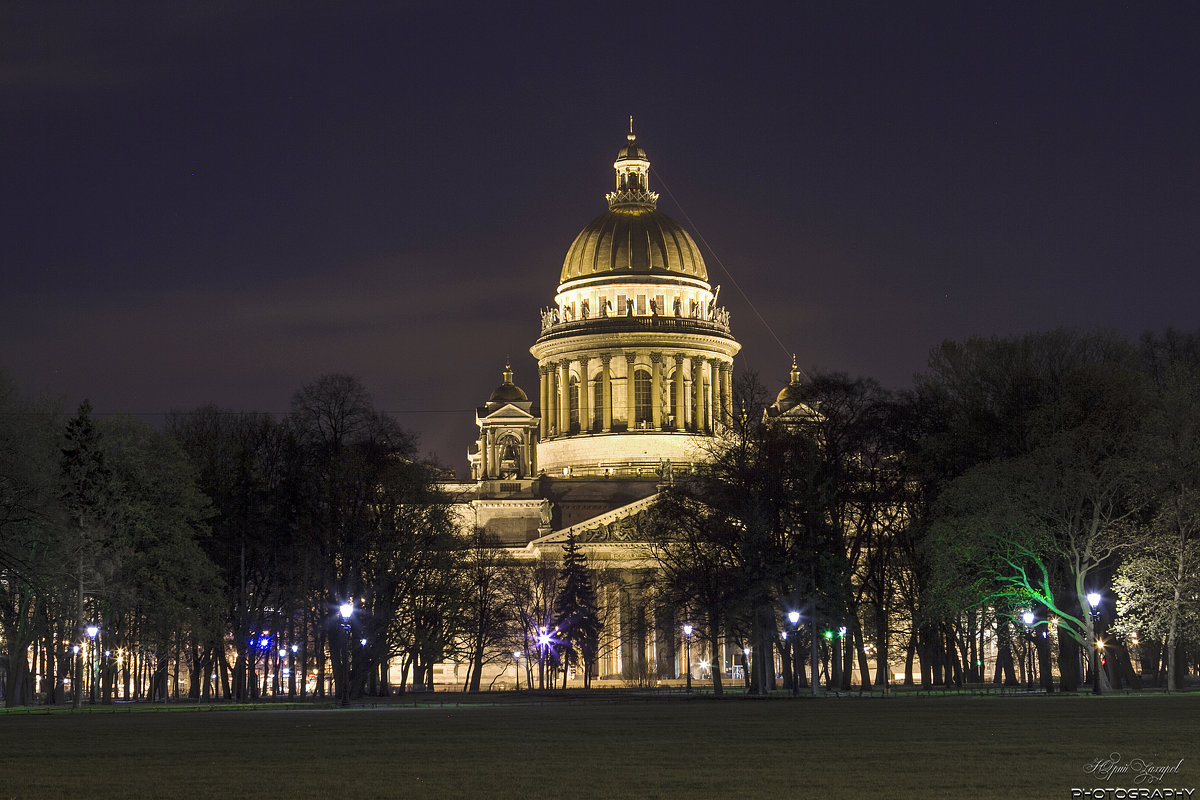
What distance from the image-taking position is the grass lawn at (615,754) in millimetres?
25281

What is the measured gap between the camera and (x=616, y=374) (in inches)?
6319

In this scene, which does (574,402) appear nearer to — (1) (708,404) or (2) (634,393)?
Result: (2) (634,393)

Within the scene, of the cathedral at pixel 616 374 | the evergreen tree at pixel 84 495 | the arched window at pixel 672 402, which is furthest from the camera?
the arched window at pixel 672 402

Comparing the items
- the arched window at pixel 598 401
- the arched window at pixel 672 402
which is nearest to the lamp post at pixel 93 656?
the arched window at pixel 598 401

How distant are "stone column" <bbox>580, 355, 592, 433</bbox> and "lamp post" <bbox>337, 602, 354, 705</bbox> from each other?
88860 millimetres

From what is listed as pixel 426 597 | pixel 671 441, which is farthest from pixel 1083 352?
pixel 671 441

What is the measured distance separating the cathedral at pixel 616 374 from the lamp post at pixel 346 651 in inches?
3091

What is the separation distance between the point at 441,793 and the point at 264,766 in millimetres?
5937

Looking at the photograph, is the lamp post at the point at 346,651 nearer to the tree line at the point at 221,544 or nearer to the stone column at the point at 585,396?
the tree line at the point at 221,544

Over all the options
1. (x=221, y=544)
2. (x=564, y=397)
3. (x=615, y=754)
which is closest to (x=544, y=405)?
(x=564, y=397)

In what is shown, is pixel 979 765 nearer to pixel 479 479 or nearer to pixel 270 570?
pixel 270 570

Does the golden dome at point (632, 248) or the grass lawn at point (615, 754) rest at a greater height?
the golden dome at point (632, 248)

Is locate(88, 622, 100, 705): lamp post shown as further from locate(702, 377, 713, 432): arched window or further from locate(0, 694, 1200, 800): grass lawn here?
locate(702, 377, 713, 432): arched window

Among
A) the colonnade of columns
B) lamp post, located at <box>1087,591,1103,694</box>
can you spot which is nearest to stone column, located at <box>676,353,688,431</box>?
the colonnade of columns
